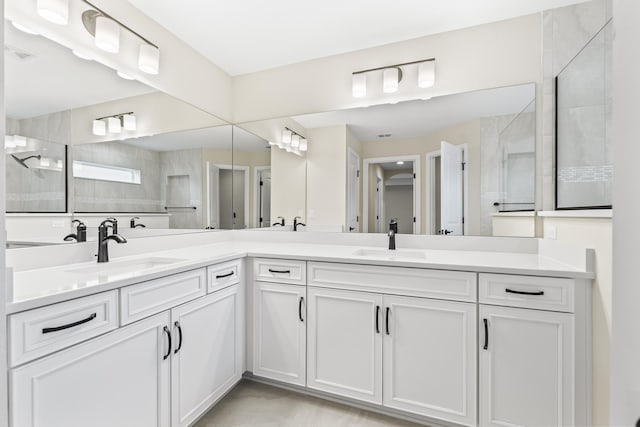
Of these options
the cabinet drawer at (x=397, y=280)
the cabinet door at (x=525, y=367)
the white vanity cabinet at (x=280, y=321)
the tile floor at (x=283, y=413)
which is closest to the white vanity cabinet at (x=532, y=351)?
the cabinet door at (x=525, y=367)

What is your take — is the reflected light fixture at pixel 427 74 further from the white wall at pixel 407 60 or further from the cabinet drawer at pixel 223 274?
the cabinet drawer at pixel 223 274

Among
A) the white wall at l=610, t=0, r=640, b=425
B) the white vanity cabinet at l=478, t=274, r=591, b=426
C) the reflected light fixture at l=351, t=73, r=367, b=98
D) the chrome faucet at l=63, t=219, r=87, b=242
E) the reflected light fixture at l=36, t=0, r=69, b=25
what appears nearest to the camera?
the white wall at l=610, t=0, r=640, b=425

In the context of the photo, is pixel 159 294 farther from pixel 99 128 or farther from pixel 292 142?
pixel 292 142

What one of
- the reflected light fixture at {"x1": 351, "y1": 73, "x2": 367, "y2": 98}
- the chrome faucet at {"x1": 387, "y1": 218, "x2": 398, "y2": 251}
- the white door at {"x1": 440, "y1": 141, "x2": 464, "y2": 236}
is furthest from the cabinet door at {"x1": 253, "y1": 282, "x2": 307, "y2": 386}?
the reflected light fixture at {"x1": 351, "y1": 73, "x2": 367, "y2": 98}

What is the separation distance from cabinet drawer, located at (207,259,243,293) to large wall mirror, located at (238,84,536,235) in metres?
0.83

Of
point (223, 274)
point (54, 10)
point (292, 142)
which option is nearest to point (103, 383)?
point (223, 274)

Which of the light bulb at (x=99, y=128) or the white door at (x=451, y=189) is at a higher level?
the light bulb at (x=99, y=128)

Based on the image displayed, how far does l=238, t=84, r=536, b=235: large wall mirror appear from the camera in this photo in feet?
6.84

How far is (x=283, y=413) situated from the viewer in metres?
1.81

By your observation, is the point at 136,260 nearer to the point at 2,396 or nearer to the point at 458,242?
the point at 2,396

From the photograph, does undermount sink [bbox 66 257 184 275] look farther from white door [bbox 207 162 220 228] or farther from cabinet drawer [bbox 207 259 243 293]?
white door [bbox 207 162 220 228]

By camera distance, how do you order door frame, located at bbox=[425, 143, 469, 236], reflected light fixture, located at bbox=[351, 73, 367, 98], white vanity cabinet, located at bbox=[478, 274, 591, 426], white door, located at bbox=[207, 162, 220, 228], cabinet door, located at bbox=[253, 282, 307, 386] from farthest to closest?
white door, located at bbox=[207, 162, 220, 228]
reflected light fixture, located at bbox=[351, 73, 367, 98]
door frame, located at bbox=[425, 143, 469, 236]
cabinet door, located at bbox=[253, 282, 307, 386]
white vanity cabinet, located at bbox=[478, 274, 591, 426]

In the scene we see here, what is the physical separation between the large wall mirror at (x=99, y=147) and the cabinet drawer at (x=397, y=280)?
3.92 ft

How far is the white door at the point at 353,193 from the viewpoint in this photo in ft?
8.14
